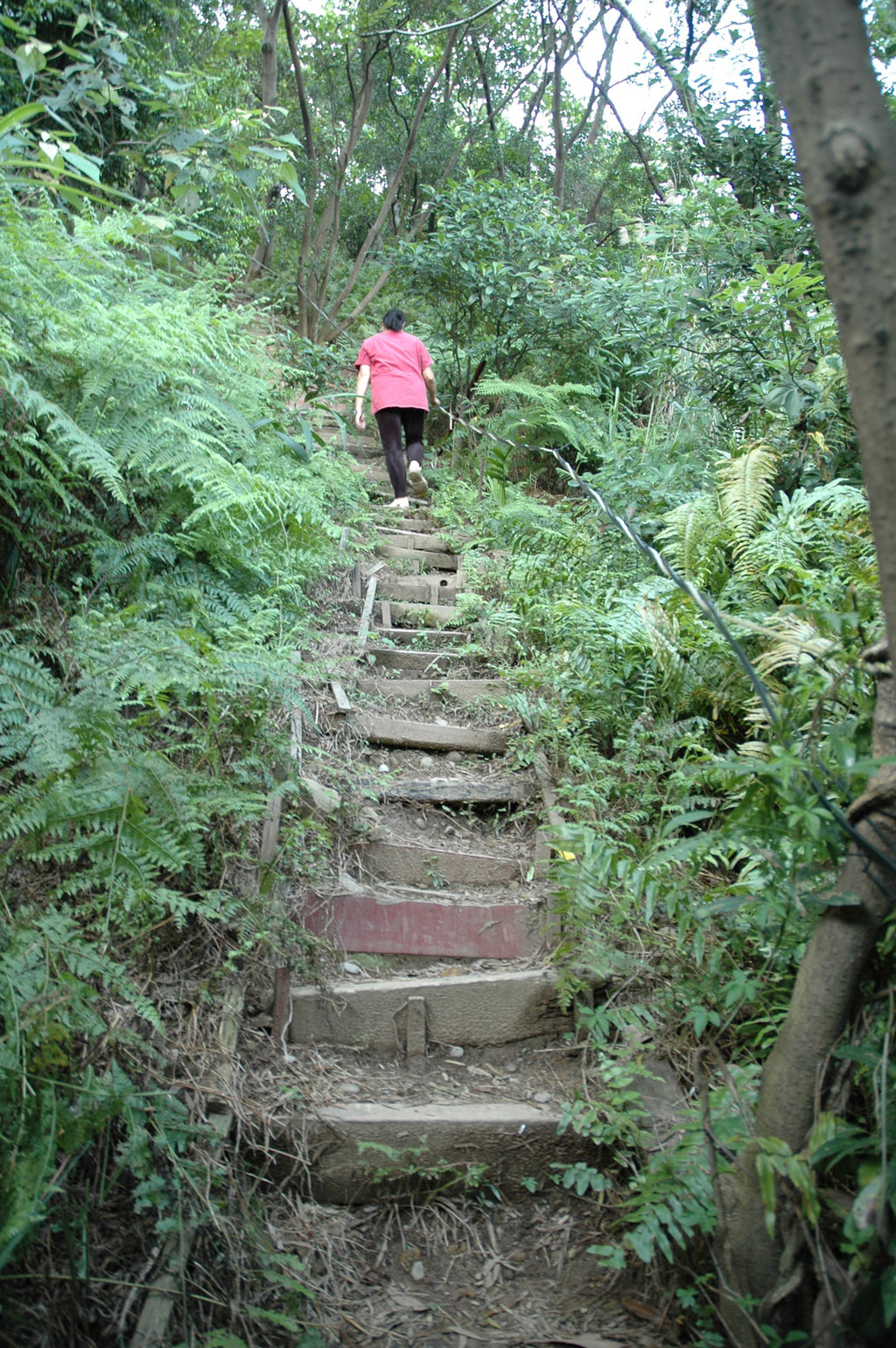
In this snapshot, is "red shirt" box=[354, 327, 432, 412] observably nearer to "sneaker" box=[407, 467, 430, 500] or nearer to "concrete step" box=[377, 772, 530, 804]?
"sneaker" box=[407, 467, 430, 500]

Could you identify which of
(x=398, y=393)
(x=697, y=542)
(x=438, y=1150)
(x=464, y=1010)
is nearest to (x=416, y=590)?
(x=697, y=542)

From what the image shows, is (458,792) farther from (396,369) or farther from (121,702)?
(396,369)

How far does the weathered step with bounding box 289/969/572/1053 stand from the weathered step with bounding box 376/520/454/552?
14.2 feet

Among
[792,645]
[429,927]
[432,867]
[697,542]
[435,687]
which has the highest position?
[697,542]

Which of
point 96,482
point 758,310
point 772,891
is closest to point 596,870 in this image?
point 772,891

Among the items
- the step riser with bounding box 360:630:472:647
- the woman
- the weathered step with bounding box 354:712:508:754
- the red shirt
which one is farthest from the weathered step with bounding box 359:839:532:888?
the red shirt

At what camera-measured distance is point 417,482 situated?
7516 millimetres

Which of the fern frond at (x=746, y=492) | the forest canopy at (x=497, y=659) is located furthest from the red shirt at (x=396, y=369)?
the fern frond at (x=746, y=492)

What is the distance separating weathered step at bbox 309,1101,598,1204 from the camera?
7.79ft

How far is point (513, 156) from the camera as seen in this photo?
14492 mm

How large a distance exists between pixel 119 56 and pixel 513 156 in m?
11.7

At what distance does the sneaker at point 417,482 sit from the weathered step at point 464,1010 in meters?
5.40

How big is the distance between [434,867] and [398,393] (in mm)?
5130

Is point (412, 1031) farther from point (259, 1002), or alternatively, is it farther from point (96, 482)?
point (96, 482)
